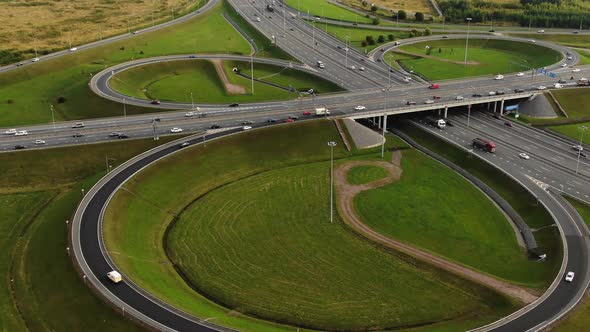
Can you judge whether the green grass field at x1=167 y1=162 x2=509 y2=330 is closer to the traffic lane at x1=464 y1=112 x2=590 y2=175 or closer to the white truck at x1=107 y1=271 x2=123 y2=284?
the white truck at x1=107 y1=271 x2=123 y2=284

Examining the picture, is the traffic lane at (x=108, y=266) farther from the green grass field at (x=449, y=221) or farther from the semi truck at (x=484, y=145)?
the semi truck at (x=484, y=145)

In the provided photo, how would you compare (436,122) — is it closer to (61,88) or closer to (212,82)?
(212,82)

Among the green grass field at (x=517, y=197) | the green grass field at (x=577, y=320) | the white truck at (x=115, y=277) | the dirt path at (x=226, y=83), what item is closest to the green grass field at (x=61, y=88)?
the dirt path at (x=226, y=83)

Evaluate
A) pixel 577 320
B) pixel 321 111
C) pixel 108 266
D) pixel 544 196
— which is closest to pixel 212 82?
pixel 321 111

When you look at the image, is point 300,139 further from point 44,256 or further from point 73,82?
point 73,82

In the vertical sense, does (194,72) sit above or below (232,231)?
above

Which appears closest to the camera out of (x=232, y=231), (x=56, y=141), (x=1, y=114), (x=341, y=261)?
(x=341, y=261)

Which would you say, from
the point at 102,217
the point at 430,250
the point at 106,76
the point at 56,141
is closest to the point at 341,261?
the point at 430,250
